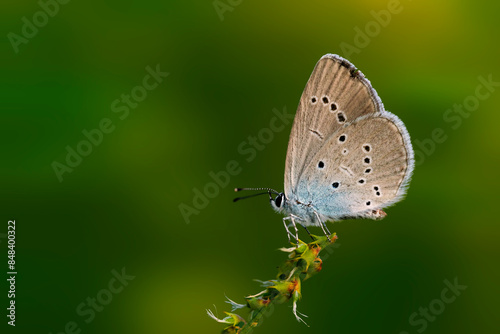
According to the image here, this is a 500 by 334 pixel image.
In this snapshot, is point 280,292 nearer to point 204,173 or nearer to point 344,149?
point 344,149

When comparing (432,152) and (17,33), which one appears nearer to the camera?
(17,33)

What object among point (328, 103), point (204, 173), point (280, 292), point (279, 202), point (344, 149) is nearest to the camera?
point (280, 292)

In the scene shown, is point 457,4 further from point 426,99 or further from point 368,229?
point 368,229

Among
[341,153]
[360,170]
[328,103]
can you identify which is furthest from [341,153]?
[328,103]

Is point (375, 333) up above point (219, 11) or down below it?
below

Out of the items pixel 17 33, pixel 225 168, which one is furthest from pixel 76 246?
pixel 17 33

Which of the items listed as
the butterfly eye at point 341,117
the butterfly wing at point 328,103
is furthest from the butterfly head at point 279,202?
the butterfly eye at point 341,117

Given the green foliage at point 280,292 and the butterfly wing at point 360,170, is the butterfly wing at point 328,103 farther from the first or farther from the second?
the green foliage at point 280,292
